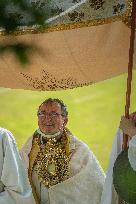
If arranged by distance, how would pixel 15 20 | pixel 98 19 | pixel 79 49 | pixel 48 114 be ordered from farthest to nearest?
pixel 48 114
pixel 79 49
pixel 98 19
pixel 15 20

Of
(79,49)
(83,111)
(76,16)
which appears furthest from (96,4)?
(83,111)

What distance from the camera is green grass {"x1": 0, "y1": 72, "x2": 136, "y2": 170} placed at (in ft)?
25.1

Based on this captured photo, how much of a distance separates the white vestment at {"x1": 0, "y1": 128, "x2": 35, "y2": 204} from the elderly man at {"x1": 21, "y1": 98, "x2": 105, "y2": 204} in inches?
9.8

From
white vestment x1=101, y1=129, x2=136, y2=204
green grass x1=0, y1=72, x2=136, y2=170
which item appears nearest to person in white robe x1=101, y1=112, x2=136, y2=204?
white vestment x1=101, y1=129, x2=136, y2=204

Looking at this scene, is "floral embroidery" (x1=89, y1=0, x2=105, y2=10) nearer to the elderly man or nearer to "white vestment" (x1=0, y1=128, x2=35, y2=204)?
the elderly man

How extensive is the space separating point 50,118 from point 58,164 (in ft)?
1.33

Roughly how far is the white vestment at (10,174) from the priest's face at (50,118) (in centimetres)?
29

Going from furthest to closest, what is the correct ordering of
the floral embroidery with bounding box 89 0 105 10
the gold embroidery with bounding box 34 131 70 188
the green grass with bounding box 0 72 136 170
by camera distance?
the green grass with bounding box 0 72 136 170 < the gold embroidery with bounding box 34 131 70 188 < the floral embroidery with bounding box 89 0 105 10

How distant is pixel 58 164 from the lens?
3.95 metres

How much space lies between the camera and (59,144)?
3998 millimetres

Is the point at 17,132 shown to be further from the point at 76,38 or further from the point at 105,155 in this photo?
the point at 76,38

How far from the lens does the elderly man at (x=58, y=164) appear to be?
12.9 ft

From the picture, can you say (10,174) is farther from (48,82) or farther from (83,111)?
(83,111)

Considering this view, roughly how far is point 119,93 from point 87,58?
15.6 feet
